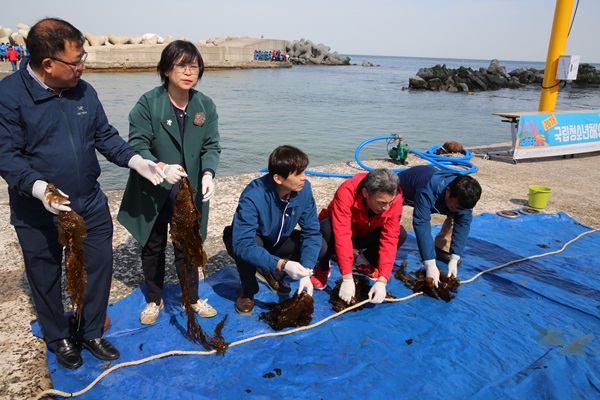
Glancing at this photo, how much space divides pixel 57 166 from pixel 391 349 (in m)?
2.14

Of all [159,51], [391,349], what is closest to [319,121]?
[391,349]

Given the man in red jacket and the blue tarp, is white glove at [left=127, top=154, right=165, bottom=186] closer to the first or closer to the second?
the blue tarp

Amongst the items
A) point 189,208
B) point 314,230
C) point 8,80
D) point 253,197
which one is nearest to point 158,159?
point 189,208

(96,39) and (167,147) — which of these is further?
(96,39)

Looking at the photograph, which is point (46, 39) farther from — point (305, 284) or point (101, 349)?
point (305, 284)

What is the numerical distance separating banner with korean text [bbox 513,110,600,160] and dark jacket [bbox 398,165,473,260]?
206 inches

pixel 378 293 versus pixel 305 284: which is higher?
pixel 305 284

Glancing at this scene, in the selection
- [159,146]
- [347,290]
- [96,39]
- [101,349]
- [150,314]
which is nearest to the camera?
[101,349]

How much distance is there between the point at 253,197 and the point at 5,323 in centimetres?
178

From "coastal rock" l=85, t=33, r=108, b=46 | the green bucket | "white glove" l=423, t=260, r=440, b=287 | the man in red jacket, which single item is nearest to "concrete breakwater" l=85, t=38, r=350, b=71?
"coastal rock" l=85, t=33, r=108, b=46

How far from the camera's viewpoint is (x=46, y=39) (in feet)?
6.48

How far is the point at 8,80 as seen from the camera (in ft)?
6.53

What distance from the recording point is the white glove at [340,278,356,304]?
10.1 feet

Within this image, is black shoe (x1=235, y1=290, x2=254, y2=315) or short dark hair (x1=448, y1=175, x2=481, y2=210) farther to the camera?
short dark hair (x1=448, y1=175, x2=481, y2=210)
